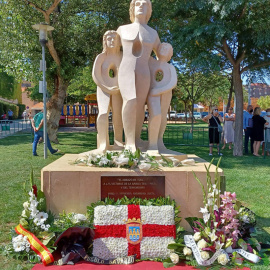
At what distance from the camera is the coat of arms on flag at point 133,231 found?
4.17 metres

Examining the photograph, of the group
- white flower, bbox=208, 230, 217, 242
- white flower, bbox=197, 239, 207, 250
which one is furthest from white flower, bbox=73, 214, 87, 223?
white flower, bbox=208, 230, 217, 242

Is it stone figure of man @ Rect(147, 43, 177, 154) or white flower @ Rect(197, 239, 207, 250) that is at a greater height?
stone figure of man @ Rect(147, 43, 177, 154)

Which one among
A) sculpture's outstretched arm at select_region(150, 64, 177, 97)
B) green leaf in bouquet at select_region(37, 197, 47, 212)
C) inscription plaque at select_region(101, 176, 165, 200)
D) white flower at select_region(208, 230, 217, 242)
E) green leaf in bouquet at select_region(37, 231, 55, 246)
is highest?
sculpture's outstretched arm at select_region(150, 64, 177, 97)

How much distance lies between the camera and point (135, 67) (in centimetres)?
→ 582

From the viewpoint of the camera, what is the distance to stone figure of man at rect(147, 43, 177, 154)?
19.4ft

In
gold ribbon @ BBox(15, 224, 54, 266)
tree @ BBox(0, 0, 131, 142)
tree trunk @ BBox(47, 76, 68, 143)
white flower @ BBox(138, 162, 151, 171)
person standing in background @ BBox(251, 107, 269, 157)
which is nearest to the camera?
gold ribbon @ BBox(15, 224, 54, 266)

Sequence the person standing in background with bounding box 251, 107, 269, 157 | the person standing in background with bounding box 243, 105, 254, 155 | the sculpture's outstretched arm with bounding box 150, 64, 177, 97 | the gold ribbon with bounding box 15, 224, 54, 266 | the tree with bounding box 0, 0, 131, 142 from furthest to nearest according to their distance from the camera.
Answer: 1. the tree with bounding box 0, 0, 131, 142
2. the person standing in background with bounding box 243, 105, 254, 155
3. the person standing in background with bounding box 251, 107, 269, 157
4. the sculpture's outstretched arm with bounding box 150, 64, 177, 97
5. the gold ribbon with bounding box 15, 224, 54, 266

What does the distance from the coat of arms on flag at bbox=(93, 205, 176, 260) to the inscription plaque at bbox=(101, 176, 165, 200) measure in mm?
316

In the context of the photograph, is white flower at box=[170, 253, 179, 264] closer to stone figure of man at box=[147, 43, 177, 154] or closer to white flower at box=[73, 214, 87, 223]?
white flower at box=[73, 214, 87, 223]

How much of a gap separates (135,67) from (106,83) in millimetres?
610

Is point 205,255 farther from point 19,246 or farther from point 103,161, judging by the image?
point 19,246

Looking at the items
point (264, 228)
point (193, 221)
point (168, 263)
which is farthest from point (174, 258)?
point (264, 228)

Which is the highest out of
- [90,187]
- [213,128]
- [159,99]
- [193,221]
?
[159,99]

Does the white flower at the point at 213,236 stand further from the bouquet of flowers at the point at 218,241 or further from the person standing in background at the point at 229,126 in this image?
the person standing in background at the point at 229,126
